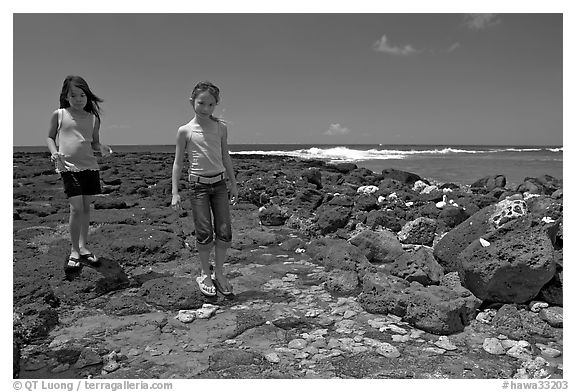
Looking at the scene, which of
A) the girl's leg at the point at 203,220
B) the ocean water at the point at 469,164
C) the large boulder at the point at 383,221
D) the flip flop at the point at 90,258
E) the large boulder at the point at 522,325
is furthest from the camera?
the ocean water at the point at 469,164

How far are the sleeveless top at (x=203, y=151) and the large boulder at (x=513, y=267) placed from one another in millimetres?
2553

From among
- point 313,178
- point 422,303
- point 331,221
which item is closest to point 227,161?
point 422,303

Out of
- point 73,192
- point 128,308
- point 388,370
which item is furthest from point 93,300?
point 388,370

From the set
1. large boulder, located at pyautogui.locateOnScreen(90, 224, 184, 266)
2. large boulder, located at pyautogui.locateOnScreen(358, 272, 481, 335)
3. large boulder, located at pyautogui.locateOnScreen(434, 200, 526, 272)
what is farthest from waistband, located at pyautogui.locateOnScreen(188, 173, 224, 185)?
large boulder, located at pyautogui.locateOnScreen(434, 200, 526, 272)

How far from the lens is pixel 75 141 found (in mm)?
3545

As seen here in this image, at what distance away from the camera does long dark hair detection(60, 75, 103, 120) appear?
350 centimetres

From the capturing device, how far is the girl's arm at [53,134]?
3492 millimetres

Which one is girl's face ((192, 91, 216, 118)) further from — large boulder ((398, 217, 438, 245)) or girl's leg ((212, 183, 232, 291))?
large boulder ((398, 217, 438, 245))

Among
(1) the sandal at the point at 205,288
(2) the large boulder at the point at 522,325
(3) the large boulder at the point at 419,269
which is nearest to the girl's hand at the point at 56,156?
(1) the sandal at the point at 205,288

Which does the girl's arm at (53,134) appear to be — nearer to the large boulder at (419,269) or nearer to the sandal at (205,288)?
the sandal at (205,288)

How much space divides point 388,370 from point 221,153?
2279 mm

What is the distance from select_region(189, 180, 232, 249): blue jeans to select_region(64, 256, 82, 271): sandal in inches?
52.1

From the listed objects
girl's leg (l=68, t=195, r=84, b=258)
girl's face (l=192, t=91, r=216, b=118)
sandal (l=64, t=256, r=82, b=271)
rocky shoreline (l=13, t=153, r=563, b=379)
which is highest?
girl's face (l=192, t=91, r=216, b=118)
